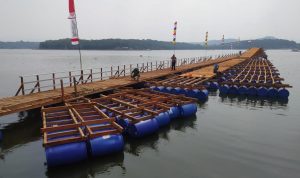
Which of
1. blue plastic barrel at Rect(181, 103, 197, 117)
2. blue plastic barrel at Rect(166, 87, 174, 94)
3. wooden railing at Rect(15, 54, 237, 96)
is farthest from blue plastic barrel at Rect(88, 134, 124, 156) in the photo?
blue plastic barrel at Rect(166, 87, 174, 94)

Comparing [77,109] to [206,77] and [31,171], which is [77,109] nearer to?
[31,171]

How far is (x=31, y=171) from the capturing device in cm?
→ 1059

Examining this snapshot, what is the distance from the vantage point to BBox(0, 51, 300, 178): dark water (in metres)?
10.6

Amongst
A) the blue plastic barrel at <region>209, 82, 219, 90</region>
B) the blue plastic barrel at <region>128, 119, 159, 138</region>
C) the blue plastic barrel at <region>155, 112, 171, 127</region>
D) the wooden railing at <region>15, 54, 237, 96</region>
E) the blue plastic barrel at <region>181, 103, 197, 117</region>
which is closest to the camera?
the blue plastic barrel at <region>128, 119, 159, 138</region>

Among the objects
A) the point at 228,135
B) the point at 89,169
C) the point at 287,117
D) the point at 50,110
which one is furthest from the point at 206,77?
the point at 89,169

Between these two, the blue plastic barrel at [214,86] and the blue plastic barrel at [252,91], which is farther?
the blue plastic barrel at [214,86]

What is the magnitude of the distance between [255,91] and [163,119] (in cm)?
1657

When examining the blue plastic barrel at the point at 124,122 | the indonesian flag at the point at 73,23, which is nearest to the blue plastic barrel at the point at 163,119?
the blue plastic barrel at the point at 124,122

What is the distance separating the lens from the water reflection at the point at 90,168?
33.2ft

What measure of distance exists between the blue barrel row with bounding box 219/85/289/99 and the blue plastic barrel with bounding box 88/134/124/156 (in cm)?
2054

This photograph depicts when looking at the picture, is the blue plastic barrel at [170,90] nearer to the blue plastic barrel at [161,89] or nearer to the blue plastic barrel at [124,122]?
the blue plastic barrel at [161,89]

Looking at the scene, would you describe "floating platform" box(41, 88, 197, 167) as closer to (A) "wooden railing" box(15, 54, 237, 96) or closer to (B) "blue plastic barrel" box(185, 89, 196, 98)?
(A) "wooden railing" box(15, 54, 237, 96)

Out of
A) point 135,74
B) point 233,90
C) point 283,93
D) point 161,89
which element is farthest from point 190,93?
Answer: point 283,93

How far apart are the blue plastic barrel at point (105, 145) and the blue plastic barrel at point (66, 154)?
44 cm
